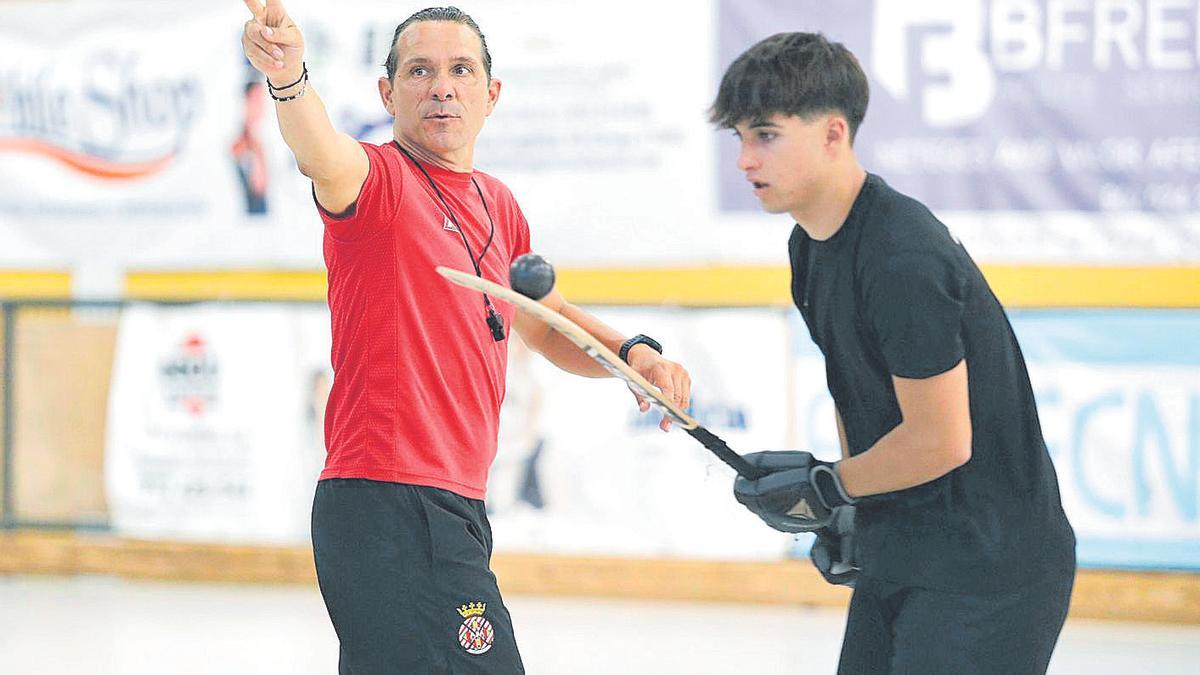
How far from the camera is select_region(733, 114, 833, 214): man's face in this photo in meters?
2.54

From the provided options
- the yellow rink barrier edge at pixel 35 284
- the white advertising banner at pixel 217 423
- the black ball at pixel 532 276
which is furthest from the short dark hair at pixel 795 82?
the yellow rink barrier edge at pixel 35 284

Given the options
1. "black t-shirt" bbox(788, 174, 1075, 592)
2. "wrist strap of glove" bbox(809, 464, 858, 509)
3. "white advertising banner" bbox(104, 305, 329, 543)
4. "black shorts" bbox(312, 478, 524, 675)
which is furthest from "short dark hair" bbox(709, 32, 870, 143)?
"white advertising banner" bbox(104, 305, 329, 543)

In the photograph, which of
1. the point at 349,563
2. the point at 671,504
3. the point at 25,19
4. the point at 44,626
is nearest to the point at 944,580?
the point at 349,563

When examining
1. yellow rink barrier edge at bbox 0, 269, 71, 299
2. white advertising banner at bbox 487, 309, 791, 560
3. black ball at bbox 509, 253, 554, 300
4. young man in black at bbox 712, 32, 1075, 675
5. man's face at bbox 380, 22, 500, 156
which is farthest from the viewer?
yellow rink barrier edge at bbox 0, 269, 71, 299

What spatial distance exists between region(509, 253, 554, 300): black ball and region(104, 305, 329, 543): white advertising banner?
14.8ft

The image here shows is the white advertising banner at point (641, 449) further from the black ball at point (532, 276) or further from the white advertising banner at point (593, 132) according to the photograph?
the black ball at point (532, 276)

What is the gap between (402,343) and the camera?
2896mm

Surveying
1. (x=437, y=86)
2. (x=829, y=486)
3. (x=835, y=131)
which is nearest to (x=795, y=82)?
(x=835, y=131)

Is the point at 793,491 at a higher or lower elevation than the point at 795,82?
lower

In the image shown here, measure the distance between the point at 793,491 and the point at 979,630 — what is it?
1.33 feet

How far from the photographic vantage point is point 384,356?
2.89m

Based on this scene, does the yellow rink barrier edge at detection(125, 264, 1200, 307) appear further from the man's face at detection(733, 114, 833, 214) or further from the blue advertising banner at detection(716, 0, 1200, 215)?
the man's face at detection(733, 114, 833, 214)

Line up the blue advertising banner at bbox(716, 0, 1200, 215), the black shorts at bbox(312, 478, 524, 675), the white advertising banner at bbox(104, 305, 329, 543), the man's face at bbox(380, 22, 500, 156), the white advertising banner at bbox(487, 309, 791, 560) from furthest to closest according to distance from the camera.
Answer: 1. the white advertising banner at bbox(104, 305, 329, 543)
2. the white advertising banner at bbox(487, 309, 791, 560)
3. the blue advertising banner at bbox(716, 0, 1200, 215)
4. the man's face at bbox(380, 22, 500, 156)
5. the black shorts at bbox(312, 478, 524, 675)

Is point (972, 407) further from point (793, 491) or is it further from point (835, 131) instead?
point (835, 131)
